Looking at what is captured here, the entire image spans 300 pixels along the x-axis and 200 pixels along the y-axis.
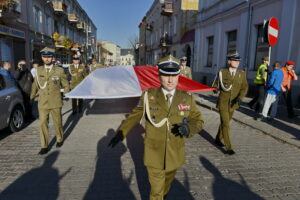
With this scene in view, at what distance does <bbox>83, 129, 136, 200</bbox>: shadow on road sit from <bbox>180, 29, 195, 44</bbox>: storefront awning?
1790cm

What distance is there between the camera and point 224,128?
469 centimetres

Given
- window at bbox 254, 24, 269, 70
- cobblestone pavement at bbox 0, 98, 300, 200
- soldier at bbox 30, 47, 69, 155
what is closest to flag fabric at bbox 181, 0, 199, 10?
window at bbox 254, 24, 269, 70

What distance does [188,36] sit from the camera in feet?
72.3

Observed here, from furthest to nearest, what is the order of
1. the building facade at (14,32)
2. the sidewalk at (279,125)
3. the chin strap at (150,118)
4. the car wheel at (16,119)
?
1. the building facade at (14,32)
2. the car wheel at (16,119)
3. the sidewalk at (279,125)
4. the chin strap at (150,118)

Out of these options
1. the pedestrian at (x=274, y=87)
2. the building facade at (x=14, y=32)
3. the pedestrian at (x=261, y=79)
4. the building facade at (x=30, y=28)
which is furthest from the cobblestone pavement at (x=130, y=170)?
the building facade at (x=30, y=28)

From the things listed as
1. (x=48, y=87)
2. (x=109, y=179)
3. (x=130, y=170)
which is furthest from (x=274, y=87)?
(x=48, y=87)

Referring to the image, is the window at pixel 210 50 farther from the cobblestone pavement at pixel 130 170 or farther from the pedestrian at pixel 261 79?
the cobblestone pavement at pixel 130 170

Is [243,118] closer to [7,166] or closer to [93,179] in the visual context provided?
[93,179]

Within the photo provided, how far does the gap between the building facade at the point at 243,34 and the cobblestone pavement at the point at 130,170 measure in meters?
3.22

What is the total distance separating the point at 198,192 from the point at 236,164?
4.43 ft

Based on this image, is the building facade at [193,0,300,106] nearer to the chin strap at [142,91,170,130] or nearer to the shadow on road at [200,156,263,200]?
the shadow on road at [200,156,263,200]

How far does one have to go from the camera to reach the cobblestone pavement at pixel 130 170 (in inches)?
126

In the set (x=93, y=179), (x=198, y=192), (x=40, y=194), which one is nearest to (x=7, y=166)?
(x=40, y=194)

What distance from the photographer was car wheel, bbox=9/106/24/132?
5855 millimetres
